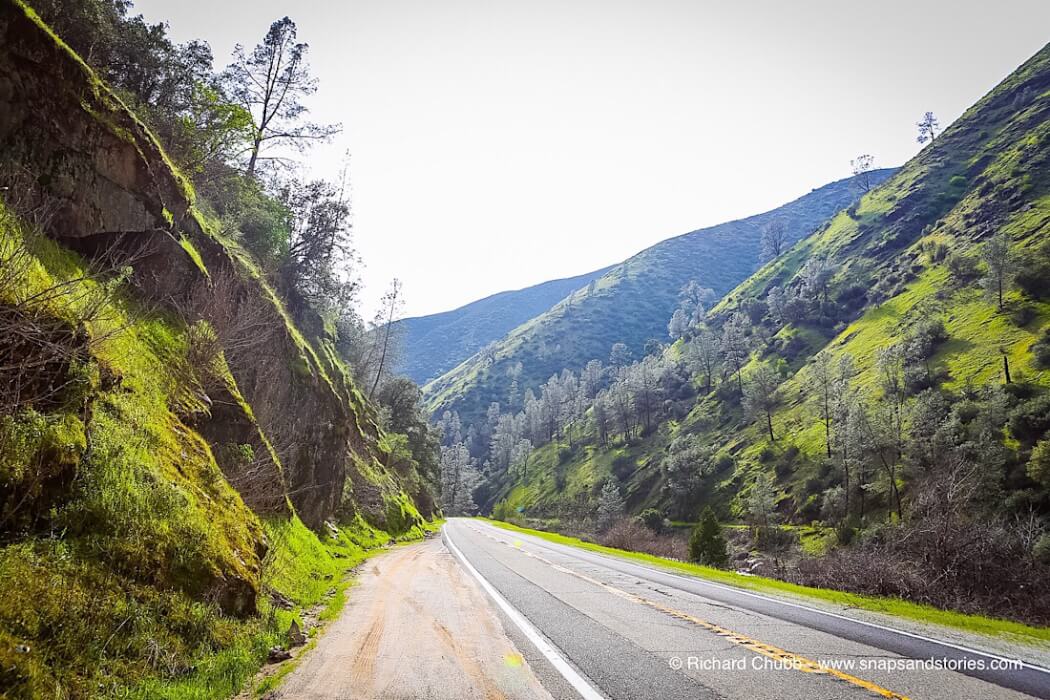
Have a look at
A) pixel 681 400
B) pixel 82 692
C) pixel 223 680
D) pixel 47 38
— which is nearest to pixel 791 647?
pixel 223 680

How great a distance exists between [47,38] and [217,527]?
8.69 m

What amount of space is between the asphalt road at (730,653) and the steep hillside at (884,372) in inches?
378

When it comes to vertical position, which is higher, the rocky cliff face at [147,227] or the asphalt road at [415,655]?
the rocky cliff face at [147,227]

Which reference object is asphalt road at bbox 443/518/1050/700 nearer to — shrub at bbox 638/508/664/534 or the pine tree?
shrub at bbox 638/508/664/534

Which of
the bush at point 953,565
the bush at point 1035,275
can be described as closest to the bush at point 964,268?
the bush at point 1035,275

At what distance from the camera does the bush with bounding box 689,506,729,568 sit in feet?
114

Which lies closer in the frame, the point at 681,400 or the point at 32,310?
the point at 32,310

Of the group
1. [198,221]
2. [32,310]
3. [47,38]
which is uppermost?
[47,38]

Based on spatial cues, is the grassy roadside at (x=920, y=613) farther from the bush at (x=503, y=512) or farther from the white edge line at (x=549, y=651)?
the bush at (x=503, y=512)

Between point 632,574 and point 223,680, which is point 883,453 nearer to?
point 632,574

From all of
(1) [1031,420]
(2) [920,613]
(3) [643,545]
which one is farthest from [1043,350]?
(2) [920,613]

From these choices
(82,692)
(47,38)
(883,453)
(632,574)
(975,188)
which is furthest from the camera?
(975,188)

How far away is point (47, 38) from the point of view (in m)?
8.65

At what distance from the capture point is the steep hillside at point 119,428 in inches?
186
